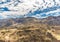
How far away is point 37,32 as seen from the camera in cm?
18225

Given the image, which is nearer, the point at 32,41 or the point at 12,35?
the point at 32,41

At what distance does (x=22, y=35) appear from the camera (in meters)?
173

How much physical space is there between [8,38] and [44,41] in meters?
23.4

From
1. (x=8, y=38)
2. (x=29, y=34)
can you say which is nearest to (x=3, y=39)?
(x=8, y=38)

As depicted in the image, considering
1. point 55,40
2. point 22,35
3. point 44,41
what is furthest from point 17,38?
point 55,40

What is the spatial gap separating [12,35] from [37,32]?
721 inches

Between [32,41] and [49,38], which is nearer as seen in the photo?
[32,41]

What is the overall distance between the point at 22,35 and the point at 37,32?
46.1 feet

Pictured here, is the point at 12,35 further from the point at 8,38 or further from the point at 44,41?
the point at 44,41

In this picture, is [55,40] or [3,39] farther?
[55,40]

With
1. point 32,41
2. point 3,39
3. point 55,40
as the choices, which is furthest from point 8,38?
point 55,40

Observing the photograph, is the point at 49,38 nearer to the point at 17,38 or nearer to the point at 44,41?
the point at 44,41

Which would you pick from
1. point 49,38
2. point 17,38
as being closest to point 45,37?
point 49,38

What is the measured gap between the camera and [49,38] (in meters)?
178
